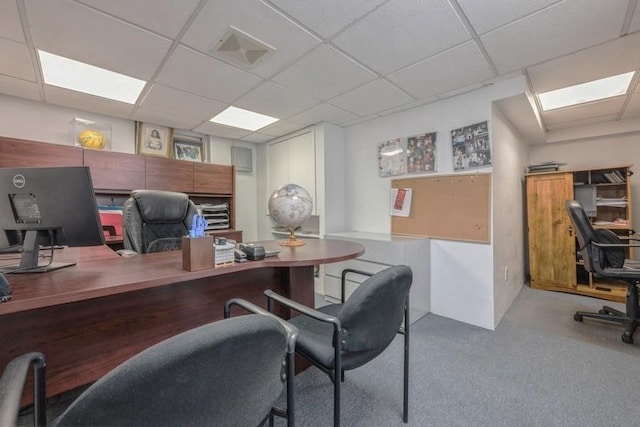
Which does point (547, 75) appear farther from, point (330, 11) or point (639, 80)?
point (330, 11)

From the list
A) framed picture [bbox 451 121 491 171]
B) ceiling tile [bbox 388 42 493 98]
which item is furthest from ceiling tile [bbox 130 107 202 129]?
framed picture [bbox 451 121 491 171]

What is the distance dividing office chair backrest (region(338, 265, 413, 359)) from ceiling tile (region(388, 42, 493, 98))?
1772mm

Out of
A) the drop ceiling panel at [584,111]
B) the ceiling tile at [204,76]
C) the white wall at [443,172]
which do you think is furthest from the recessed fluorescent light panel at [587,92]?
the ceiling tile at [204,76]

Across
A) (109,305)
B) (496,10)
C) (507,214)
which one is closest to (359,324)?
(109,305)

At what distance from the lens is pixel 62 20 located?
162cm

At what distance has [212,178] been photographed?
386cm

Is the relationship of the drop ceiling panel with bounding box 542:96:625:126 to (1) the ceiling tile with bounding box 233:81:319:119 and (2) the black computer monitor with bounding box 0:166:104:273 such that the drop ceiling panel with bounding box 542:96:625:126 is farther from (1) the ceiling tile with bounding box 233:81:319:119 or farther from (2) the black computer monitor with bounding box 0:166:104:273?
(2) the black computer monitor with bounding box 0:166:104:273

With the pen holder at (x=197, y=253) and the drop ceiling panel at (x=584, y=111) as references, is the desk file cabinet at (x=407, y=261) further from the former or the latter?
the drop ceiling panel at (x=584, y=111)

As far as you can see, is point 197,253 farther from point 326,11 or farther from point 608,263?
point 608,263

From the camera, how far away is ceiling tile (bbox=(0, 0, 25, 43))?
4.94 ft

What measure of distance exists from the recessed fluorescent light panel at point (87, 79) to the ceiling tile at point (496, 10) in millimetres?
2637

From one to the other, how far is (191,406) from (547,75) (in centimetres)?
327

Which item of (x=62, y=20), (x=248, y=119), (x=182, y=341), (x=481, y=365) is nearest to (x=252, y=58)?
(x=62, y=20)

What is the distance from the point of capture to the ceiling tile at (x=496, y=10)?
4.98ft
